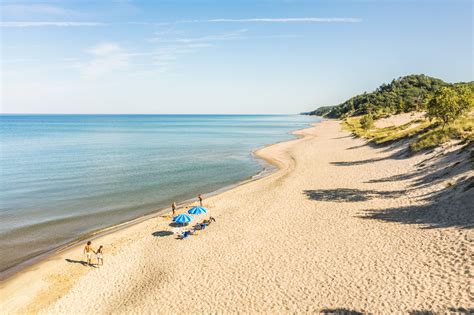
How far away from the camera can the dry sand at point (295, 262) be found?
48.8 ft

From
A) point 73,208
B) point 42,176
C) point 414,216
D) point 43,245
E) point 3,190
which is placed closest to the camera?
point 414,216

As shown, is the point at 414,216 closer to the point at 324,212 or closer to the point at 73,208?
the point at 324,212

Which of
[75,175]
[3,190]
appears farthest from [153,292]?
[75,175]

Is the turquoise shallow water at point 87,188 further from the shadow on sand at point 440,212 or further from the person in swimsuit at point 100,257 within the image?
the shadow on sand at point 440,212

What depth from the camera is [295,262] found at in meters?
18.7

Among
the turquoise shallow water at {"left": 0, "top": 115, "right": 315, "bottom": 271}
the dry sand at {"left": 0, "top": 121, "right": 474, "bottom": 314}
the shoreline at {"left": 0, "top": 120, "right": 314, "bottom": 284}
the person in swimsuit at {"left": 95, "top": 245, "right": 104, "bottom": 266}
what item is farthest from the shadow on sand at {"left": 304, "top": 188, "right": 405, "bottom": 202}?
the person in swimsuit at {"left": 95, "top": 245, "right": 104, "bottom": 266}

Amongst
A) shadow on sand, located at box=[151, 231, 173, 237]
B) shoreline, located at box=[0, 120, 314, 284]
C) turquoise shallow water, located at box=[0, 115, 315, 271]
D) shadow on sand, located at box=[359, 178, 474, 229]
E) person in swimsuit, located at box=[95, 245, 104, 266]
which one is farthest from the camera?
turquoise shallow water, located at box=[0, 115, 315, 271]

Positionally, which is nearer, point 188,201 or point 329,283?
point 329,283

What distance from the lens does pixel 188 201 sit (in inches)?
1438

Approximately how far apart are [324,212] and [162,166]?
124 feet

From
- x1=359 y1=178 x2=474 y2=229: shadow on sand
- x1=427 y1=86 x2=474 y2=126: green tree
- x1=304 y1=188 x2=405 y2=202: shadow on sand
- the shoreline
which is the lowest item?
the shoreline

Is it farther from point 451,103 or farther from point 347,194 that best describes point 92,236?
point 451,103

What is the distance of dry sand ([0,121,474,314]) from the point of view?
1487cm

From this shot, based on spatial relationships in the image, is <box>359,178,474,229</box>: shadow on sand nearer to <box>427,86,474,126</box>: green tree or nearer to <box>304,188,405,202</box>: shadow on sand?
<box>304,188,405,202</box>: shadow on sand
